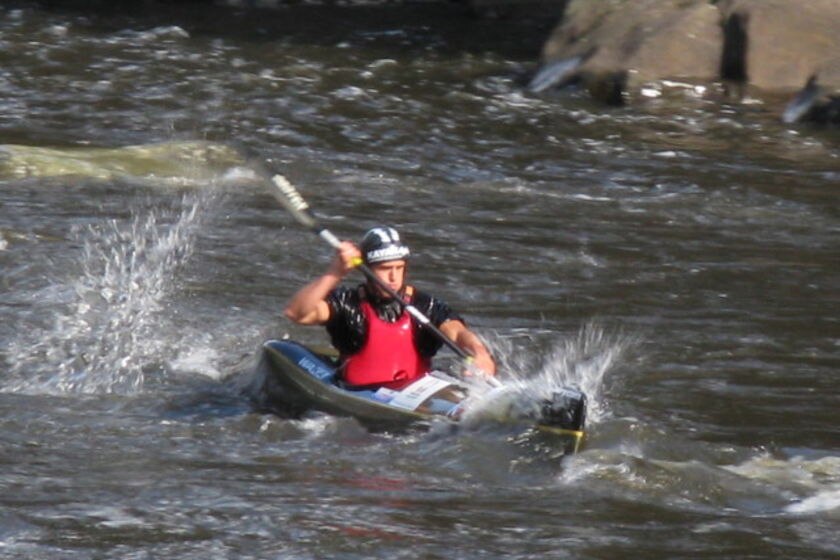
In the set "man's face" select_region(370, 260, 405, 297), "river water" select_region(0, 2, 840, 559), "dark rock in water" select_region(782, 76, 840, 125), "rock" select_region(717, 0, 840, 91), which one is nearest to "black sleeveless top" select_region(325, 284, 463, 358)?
"man's face" select_region(370, 260, 405, 297)

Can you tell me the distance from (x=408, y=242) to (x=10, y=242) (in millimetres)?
2795

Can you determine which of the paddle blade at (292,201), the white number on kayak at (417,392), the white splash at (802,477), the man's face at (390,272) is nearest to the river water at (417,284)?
the white splash at (802,477)

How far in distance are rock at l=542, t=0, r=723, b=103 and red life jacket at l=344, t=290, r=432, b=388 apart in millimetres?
10166

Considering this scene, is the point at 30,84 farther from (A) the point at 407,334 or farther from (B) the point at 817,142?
(A) the point at 407,334

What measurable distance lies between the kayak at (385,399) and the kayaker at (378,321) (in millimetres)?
136

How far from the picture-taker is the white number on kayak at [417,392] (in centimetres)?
848

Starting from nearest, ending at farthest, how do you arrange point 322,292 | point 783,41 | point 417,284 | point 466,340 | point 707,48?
point 322,292, point 466,340, point 417,284, point 783,41, point 707,48

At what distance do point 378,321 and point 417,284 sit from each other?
2.96m

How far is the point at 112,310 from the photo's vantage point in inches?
447

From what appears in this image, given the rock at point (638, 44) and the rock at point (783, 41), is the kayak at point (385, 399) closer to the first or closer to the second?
the rock at point (638, 44)

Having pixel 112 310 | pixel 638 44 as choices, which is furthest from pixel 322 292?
pixel 638 44

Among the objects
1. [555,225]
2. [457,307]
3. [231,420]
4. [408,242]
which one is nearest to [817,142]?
[555,225]

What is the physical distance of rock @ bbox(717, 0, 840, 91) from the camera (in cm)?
1889

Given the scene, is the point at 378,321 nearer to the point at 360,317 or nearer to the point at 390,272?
the point at 360,317
